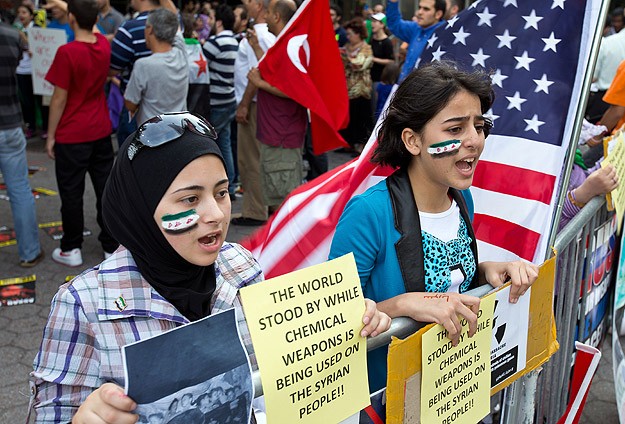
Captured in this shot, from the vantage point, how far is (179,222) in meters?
1.60

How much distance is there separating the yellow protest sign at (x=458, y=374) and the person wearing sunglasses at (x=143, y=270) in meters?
0.19

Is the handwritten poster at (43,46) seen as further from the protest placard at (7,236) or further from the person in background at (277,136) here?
the person in background at (277,136)

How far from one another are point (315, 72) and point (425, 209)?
11.5 feet

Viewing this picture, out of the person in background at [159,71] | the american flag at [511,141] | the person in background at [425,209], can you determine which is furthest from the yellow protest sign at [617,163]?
the person in background at [159,71]

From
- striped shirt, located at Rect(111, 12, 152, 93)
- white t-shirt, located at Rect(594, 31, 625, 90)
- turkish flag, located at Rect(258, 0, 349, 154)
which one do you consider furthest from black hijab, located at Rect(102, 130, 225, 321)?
white t-shirt, located at Rect(594, 31, 625, 90)

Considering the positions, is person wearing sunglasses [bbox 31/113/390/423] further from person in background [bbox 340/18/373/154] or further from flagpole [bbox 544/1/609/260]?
person in background [bbox 340/18/373/154]

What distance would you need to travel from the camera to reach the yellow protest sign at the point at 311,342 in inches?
53.9

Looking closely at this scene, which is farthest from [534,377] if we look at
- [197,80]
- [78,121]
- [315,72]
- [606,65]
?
[606,65]

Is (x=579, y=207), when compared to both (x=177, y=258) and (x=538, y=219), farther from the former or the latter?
(x=177, y=258)

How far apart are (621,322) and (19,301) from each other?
4072 mm

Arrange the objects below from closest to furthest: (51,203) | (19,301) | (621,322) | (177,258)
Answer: (177,258) < (621,322) < (19,301) < (51,203)

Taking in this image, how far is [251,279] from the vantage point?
191cm

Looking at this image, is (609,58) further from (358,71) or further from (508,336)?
(508,336)

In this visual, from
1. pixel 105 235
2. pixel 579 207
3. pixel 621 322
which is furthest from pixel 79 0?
pixel 621 322
